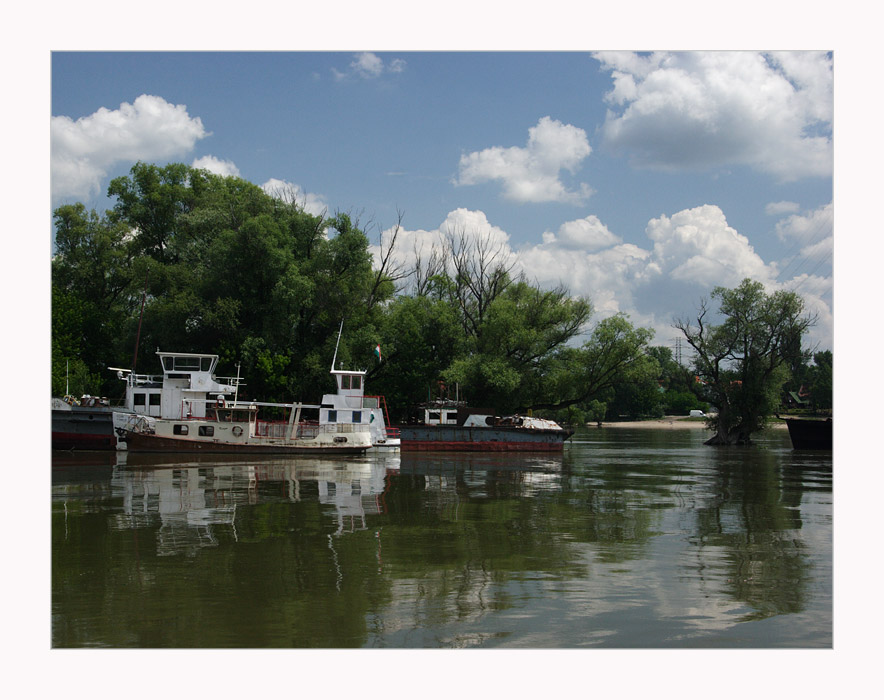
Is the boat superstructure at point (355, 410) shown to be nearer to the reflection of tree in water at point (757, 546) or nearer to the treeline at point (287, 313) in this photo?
the treeline at point (287, 313)

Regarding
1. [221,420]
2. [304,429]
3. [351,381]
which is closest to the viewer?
[221,420]

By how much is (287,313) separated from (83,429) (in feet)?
44.8

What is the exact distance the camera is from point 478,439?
141 ft

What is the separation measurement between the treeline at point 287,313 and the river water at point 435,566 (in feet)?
77.2

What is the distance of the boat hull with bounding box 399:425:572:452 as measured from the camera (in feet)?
140

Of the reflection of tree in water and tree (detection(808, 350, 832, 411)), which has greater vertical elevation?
tree (detection(808, 350, 832, 411))

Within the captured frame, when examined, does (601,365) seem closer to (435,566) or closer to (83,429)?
(83,429)

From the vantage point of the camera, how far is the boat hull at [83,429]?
35.8m

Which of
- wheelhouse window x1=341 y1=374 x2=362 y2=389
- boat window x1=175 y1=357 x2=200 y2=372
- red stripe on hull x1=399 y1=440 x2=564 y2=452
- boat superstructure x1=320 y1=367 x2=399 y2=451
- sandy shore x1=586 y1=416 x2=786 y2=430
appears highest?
boat window x1=175 y1=357 x2=200 y2=372

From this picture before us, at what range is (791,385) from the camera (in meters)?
53.2

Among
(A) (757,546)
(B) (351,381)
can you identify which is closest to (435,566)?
(A) (757,546)

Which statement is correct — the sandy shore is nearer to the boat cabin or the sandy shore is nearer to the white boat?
the white boat

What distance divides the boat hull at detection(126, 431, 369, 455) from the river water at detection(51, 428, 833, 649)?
444 inches

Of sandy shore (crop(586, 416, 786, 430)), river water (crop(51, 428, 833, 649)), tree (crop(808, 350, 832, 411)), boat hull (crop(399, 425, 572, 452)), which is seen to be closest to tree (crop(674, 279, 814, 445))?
tree (crop(808, 350, 832, 411))
